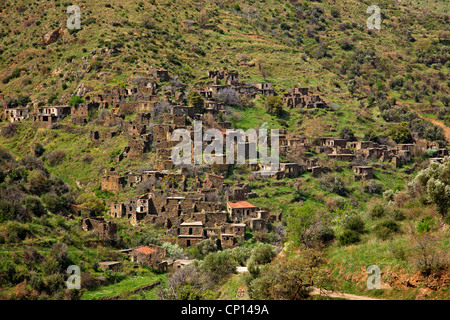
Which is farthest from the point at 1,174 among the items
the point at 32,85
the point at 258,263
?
the point at 32,85

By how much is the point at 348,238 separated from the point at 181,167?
90.8 ft

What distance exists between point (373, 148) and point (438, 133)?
17.2 metres

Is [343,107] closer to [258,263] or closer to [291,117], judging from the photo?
[291,117]

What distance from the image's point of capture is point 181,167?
57.5 metres

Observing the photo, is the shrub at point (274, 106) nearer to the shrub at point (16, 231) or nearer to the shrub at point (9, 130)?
the shrub at point (9, 130)

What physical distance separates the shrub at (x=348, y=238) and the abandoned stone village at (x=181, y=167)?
628 inches

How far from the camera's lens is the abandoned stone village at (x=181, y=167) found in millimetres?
50250

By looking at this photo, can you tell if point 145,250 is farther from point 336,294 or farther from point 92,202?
point 336,294

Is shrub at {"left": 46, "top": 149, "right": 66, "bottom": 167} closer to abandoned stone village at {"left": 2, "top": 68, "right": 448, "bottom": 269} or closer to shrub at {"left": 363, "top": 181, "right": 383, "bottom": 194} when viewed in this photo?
abandoned stone village at {"left": 2, "top": 68, "right": 448, "bottom": 269}

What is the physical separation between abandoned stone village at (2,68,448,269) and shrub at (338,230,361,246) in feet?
52.4

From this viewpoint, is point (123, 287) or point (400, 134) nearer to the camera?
point (123, 287)

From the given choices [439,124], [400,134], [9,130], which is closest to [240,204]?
[400,134]

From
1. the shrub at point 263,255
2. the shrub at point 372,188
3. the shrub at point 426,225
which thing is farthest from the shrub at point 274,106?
the shrub at point 426,225

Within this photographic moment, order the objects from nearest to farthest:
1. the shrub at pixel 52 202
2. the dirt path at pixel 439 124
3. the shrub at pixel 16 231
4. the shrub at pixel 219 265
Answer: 1. the shrub at pixel 219 265
2. the shrub at pixel 16 231
3. the shrub at pixel 52 202
4. the dirt path at pixel 439 124
